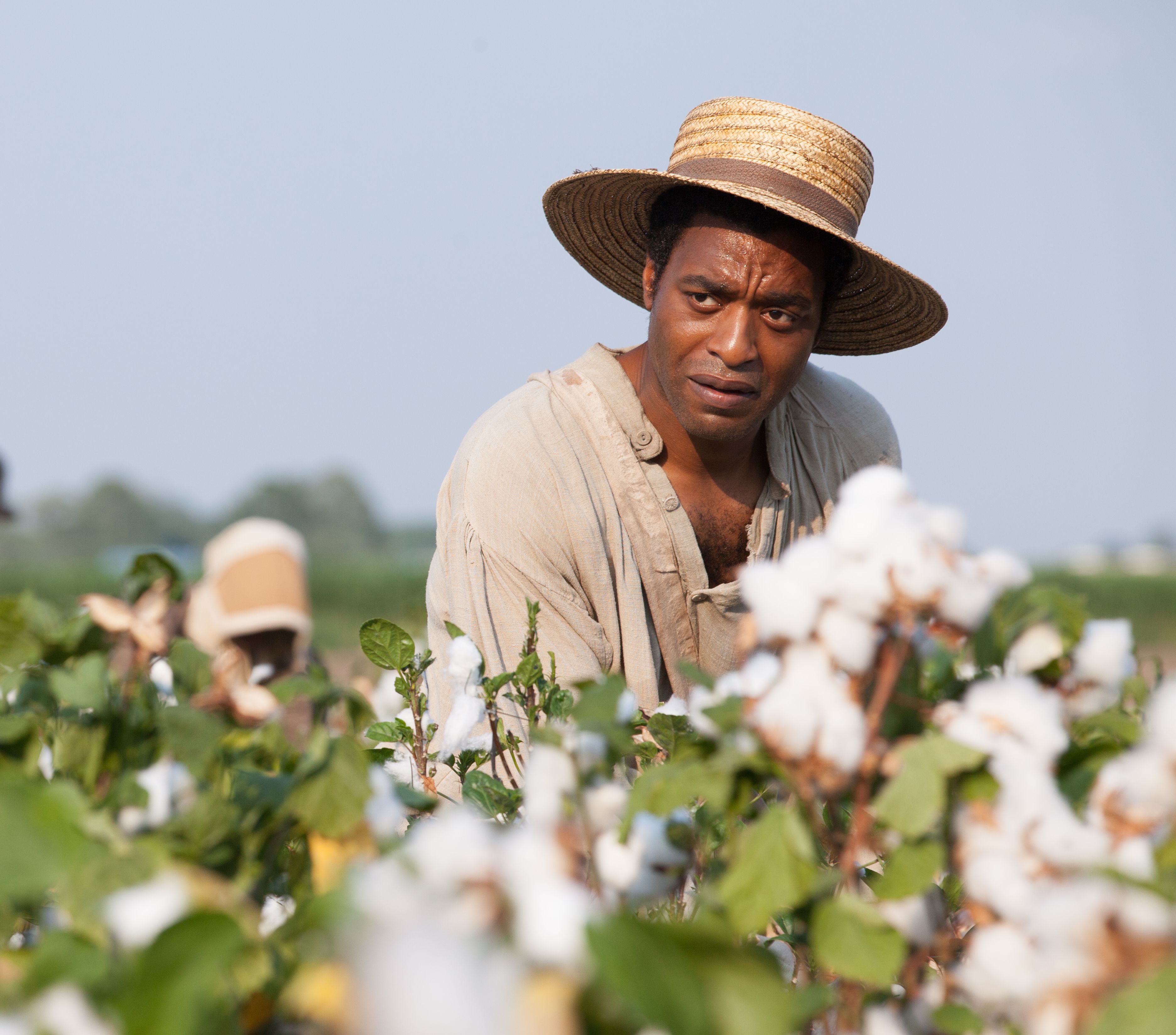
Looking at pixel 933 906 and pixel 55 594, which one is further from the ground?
pixel 933 906

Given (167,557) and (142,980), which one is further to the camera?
(167,557)

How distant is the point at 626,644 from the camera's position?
275 cm

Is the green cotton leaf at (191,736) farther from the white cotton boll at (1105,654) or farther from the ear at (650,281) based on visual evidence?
the ear at (650,281)

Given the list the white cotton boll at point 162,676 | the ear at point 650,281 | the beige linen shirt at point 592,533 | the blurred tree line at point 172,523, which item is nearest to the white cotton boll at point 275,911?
the white cotton boll at point 162,676

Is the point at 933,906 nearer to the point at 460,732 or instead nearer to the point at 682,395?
the point at 460,732

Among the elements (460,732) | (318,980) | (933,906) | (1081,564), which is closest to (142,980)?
(318,980)

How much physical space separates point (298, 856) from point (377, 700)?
1864 millimetres

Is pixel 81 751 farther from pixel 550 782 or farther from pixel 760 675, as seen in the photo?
pixel 760 675

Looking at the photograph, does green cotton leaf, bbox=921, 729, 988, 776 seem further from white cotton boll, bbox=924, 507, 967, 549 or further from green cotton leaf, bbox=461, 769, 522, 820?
green cotton leaf, bbox=461, 769, 522, 820

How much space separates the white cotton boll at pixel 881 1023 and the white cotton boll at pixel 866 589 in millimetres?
268

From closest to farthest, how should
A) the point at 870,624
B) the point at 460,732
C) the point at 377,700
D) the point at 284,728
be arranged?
the point at 870,624, the point at 284,728, the point at 460,732, the point at 377,700

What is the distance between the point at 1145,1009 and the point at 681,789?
330mm

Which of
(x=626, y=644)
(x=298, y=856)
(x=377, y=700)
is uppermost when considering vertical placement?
(x=298, y=856)

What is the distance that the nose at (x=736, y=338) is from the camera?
272 centimetres
